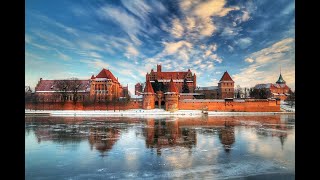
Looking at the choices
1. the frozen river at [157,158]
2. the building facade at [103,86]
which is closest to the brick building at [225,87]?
the building facade at [103,86]

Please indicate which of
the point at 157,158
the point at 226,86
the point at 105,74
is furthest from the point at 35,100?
the point at 157,158

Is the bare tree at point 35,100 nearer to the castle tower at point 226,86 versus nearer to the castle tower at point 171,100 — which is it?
the castle tower at point 171,100

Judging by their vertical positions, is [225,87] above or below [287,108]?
above

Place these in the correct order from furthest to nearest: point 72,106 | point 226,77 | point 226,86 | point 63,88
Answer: point 226,86 → point 226,77 → point 63,88 → point 72,106

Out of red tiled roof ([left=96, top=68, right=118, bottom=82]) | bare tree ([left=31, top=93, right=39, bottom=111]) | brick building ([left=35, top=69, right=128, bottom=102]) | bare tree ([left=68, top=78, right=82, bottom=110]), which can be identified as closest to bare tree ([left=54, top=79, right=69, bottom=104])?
brick building ([left=35, top=69, right=128, bottom=102])

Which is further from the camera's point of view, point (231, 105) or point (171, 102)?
point (171, 102)

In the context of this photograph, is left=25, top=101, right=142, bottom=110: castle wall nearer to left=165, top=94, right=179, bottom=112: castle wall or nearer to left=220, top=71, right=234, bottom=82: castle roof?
left=165, top=94, right=179, bottom=112: castle wall

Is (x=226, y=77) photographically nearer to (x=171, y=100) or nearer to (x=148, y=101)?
(x=171, y=100)

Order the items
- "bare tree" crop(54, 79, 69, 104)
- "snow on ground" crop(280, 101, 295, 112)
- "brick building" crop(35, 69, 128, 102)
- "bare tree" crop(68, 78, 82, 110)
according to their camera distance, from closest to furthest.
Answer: "brick building" crop(35, 69, 128, 102) → "bare tree" crop(68, 78, 82, 110) → "snow on ground" crop(280, 101, 295, 112) → "bare tree" crop(54, 79, 69, 104)

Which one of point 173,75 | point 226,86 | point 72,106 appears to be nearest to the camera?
point 72,106

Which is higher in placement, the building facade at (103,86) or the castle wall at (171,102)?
the building facade at (103,86)
